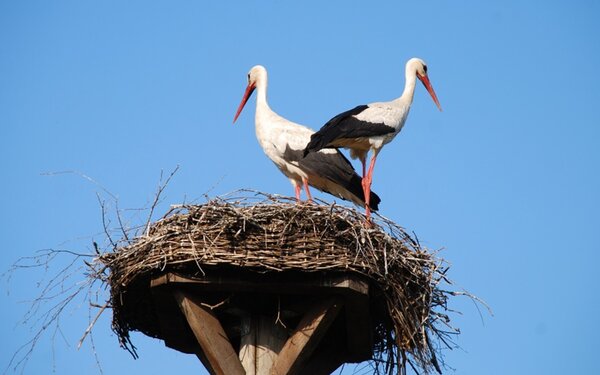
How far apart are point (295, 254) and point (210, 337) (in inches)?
29.1

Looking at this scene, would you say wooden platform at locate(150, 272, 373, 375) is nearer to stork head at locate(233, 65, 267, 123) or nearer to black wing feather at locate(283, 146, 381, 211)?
black wing feather at locate(283, 146, 381, 211)

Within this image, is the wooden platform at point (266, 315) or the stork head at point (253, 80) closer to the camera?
the wooden platform at point (266, 315)

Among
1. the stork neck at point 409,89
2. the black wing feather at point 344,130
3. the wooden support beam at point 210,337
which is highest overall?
the stork neck at point 409,89

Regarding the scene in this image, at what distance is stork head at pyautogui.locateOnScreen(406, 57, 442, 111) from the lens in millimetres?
10484

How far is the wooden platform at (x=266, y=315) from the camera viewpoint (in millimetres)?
6559

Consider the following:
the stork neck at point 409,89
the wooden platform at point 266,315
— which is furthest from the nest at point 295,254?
the stork neck at point 409,89

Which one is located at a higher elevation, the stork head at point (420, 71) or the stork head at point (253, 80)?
the stork head at point (253, 80)

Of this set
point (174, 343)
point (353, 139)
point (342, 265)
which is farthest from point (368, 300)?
point (353, 139)

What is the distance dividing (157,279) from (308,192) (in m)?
3.32

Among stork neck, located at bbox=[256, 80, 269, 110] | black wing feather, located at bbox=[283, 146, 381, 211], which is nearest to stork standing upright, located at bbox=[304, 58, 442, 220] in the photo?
black wing feather, located at bbox=[283, 146, 381, 211]

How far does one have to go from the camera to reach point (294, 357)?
21.5ft

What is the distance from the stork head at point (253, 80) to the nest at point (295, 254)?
13.4ft

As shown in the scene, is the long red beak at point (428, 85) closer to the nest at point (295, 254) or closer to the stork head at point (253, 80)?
the stork head at point (253, 80)

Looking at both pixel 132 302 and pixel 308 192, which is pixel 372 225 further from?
pixel 308 192
